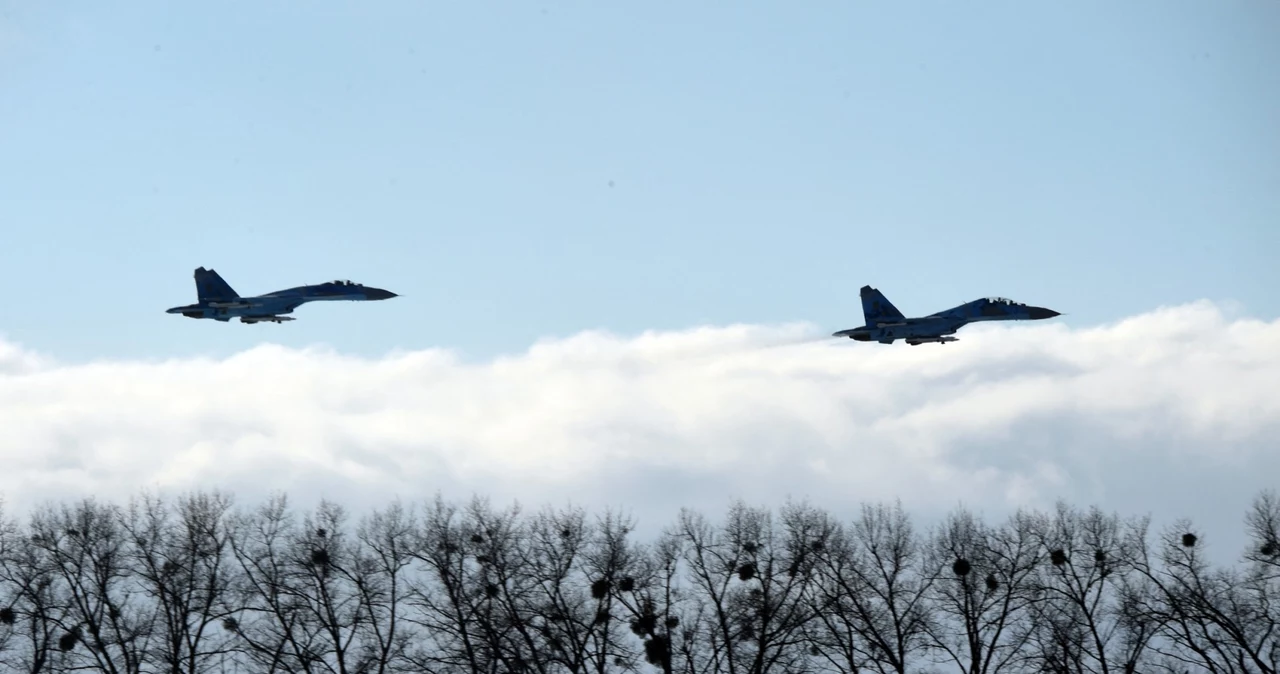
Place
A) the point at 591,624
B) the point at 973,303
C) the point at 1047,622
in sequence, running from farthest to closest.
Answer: the point at 973,303 < the point at 1047,622 < the point at 591,624

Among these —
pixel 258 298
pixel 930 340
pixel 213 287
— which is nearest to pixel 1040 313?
pixel 930 340

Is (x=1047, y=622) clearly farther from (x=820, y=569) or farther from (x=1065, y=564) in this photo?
(x=820, y=569)

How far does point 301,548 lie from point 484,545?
830 centimetres

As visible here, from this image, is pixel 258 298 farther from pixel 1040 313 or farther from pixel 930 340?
pixel 1040 313

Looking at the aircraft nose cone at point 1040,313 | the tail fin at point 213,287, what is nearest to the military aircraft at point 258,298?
the tail fin at point 213,287

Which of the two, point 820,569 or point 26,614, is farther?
point 820,569

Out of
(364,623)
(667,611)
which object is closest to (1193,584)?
(667,611)

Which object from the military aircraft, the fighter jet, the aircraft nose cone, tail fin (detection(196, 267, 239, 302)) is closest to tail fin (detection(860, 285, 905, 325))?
the fighter jet

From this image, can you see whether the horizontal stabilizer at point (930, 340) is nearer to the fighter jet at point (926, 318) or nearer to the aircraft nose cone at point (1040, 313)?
the fighter jet at point (926, 318)

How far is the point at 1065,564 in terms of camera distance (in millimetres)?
63531

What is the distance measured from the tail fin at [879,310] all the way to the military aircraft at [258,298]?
2633 cm

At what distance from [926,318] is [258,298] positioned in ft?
Result: 119

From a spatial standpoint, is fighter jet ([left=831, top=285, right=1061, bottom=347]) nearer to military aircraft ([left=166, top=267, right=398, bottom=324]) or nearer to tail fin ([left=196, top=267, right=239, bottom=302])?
military aircraft ([left=166, top=267, right=398, bottom=324])

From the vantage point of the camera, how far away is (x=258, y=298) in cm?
7644
